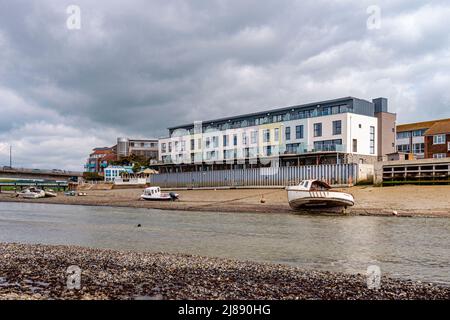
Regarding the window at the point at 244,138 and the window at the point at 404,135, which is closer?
the window at the point at 244,138

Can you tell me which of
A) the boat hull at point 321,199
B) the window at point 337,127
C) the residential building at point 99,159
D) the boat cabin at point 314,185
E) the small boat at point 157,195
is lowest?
the small boat at point 157,195

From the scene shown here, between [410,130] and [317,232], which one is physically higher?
[410,130]

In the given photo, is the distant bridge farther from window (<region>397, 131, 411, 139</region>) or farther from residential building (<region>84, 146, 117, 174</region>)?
window (<region>397, 131, 411, 139</region>)

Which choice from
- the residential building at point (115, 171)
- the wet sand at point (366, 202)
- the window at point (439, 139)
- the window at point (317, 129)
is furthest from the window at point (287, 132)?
the residential building at point (115, 171)

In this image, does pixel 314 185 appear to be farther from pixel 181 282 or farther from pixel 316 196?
pixel 181 282

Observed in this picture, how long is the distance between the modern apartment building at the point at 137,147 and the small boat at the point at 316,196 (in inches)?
4852

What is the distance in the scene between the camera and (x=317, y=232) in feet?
87.6

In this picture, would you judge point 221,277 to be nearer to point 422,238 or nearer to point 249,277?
point 249,277

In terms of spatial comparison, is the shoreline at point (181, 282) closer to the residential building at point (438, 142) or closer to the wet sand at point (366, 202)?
the wet sand at point (366, 202)

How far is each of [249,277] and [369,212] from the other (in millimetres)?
29725

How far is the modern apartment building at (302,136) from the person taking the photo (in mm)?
65062

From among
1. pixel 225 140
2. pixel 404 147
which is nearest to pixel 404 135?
pixel 404 147

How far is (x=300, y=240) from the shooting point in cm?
2348
